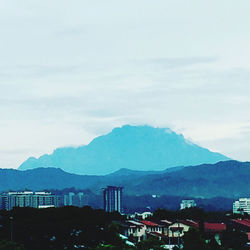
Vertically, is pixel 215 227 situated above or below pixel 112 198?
below

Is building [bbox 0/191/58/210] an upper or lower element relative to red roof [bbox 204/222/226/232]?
upper

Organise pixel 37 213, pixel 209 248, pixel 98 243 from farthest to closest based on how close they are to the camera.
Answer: pixel 37 213
pixel 98 243
pixel 209 248

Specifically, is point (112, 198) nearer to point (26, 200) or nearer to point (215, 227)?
point (26, 200)

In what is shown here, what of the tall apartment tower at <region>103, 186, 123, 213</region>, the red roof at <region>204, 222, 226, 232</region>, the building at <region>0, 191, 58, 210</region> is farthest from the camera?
the tall apartment tower at <region>103, 186, 123, 213</region>

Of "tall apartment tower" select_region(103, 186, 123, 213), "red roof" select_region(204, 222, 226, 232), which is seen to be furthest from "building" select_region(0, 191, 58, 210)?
"red roof" select_region(204, 222, 226, 232)

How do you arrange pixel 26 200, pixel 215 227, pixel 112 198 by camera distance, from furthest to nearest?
pixel 112 198
pixel 26 200
pixel 215 227

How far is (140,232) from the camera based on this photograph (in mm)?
64562

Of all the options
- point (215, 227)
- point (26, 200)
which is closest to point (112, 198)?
point (26, 200)

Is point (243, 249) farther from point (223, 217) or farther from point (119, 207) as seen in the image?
point (119, 207)

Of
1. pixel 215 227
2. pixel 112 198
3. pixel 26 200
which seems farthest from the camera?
pixel 112 198

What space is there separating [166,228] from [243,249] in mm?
20478

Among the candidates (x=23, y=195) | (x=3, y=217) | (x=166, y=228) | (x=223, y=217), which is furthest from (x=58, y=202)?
(x=3, y=217)

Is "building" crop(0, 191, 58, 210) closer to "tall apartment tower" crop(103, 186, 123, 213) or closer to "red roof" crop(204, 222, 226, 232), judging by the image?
"tall apartment tower" crop(103, 186, 123, 213)

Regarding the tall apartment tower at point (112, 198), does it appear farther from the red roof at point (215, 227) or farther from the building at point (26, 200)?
the red roof at point (215, 227)
